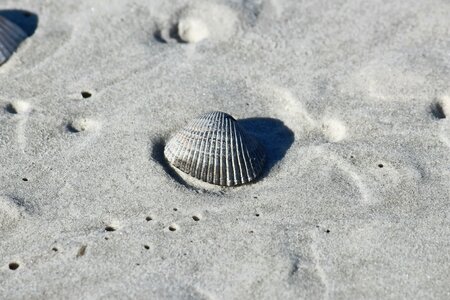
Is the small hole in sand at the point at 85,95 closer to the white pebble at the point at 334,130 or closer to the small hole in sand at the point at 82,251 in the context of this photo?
the small hole in sand at the point at 82,251

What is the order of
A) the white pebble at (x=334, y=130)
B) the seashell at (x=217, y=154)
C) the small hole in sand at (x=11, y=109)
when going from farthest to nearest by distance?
the small hole in sand at (x=11, y=109) < the white pebble at (x=334, y=130) < the seashell at (x=217, y=154)

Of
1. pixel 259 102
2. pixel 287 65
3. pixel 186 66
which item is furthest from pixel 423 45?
pixel 186 66

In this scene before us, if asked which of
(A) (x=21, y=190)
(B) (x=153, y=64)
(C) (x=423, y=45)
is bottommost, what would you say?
(A) (x=21, y=190)

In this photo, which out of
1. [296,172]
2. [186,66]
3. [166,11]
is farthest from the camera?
[166,11]

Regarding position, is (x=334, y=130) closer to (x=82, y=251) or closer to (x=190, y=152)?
(x=190, y=152)

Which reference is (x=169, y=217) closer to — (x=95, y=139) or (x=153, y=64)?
(x=95, y=139)

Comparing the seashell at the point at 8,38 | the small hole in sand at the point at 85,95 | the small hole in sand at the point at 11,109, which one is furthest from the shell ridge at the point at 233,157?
the seashell at the point at 8,38

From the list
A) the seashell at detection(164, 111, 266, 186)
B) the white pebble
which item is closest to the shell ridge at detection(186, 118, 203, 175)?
the seashell at detection(164, 111, 266, 186)
